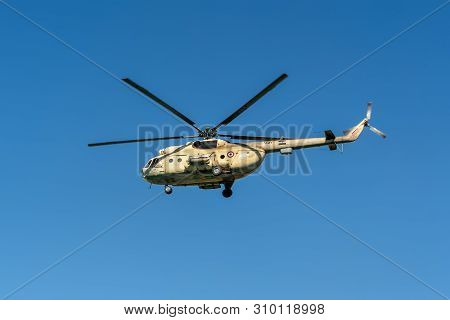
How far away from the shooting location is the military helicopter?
5450cm

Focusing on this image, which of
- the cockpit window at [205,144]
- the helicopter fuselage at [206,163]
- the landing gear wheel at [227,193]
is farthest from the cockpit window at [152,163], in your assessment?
the landing gear wheel at [227,193]

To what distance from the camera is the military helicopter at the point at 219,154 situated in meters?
54.5

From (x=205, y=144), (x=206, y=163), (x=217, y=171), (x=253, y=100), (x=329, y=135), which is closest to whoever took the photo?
(x=253, y=100)

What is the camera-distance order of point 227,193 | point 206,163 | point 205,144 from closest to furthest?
1. point 206,163
2. point 205,144
3. point 227,193

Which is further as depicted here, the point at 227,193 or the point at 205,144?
the point at 227,193

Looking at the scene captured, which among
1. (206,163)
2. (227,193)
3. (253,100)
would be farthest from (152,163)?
(253,100)

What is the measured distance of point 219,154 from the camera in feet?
180

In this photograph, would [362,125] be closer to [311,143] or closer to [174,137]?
[311,143]

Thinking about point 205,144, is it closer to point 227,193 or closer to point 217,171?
point 217,171

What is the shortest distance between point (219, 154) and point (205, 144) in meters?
1.47
